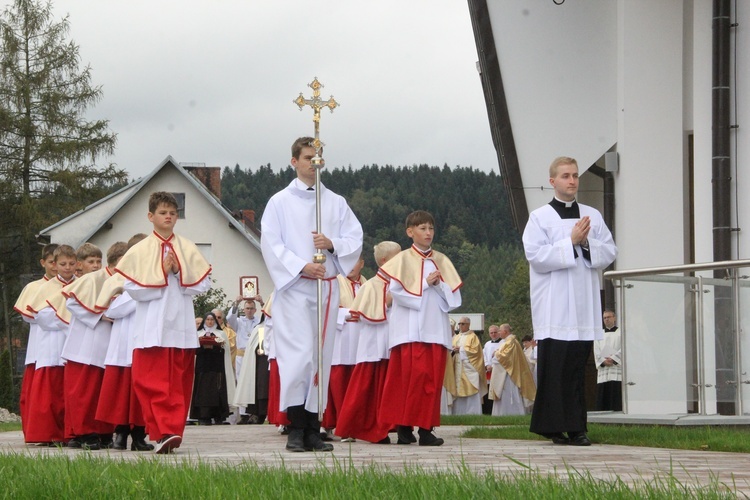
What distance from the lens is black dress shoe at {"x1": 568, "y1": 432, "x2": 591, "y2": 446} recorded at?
10875 mm

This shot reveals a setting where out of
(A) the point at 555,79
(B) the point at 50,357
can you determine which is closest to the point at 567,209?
(B) the point at 50,357

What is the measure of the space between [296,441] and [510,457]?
4.32m

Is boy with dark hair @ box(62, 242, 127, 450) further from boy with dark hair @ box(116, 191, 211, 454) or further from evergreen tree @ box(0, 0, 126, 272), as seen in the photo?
evergreen tree @ box(0, 0, 126, 272)

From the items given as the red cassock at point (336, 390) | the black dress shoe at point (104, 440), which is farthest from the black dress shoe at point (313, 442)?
the red cassock at point (336, 390)

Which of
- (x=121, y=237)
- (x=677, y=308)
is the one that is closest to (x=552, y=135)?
(x=677, y=308)

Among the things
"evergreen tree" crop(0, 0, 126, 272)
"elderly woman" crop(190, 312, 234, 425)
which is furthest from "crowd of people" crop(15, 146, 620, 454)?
"evergreen tree" crop(0, 0, 126, 272)

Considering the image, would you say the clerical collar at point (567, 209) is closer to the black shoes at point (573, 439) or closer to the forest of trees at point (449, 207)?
the black shoes at point (573, 439)

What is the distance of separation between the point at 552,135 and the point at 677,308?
33.7 ft

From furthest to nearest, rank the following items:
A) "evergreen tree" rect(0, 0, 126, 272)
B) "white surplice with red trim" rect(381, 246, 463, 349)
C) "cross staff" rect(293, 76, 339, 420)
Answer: "evergreen tree" rect(0, 0, 126, 272) → "white surplice with red trim" rect(381, 246, 463, 349) → "cross staff" rect(293, 76, 339, 420)

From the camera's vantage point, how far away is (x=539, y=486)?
5.42 m

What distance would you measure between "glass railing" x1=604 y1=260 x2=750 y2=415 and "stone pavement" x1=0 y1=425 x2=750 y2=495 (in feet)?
7.79

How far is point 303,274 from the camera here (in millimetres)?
10742

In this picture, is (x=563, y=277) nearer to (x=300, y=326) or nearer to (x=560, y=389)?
(x=560, y=389)

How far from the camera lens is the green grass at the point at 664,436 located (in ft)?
33.0
